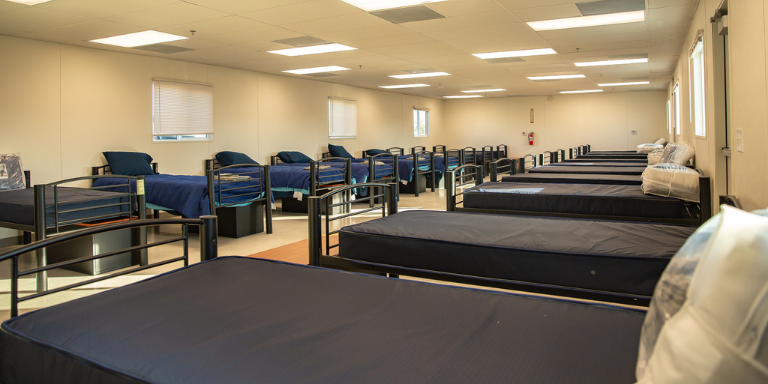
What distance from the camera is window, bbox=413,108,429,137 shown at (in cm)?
1497

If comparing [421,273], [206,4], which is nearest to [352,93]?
[206,4]

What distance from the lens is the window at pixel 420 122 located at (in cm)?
1497

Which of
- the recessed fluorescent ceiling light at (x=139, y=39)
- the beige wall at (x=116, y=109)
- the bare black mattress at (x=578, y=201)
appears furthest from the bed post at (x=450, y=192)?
the beige wall at (x=116, y=109)

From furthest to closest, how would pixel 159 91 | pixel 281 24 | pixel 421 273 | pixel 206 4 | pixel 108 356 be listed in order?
pixel 159 91 → pixel 281 24 → pixel 206 4 → pixel 421 273 → pixel 108 356

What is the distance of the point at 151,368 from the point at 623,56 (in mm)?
8827

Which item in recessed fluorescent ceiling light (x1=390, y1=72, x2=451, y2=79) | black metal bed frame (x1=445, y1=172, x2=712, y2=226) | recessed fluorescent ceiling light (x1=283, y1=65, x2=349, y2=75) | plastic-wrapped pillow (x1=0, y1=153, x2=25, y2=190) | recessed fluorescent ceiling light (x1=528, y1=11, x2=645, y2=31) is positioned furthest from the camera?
recessed fluorescent ceiling light (x1=390, y1=72, x2=451, y2=79)

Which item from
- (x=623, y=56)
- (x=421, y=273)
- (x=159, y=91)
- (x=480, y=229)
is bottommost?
(x=421, y=273)

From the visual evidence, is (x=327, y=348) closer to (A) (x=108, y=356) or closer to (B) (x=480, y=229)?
(A) (x=108, y=356)

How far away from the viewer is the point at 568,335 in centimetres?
132

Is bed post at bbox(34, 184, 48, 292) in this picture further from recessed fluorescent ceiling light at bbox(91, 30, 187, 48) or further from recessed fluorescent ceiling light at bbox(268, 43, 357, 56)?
recessed fluorescent ceiling light at bbox(268, 43, 357, 56)

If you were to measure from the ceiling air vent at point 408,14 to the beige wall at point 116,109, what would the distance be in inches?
162

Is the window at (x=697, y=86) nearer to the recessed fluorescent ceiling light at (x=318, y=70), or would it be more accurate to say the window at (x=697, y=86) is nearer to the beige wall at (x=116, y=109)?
the recessed fluorescent ceiling light at (x=318, y=70)

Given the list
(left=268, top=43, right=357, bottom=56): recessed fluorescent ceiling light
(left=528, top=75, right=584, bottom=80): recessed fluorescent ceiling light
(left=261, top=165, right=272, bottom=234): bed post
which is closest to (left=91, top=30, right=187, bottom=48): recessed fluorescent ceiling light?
(left=268, top=43, right=357, bottom=56): recessed fluorescent ceiling light

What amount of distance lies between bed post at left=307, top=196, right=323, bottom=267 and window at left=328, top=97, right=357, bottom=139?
342 inches
